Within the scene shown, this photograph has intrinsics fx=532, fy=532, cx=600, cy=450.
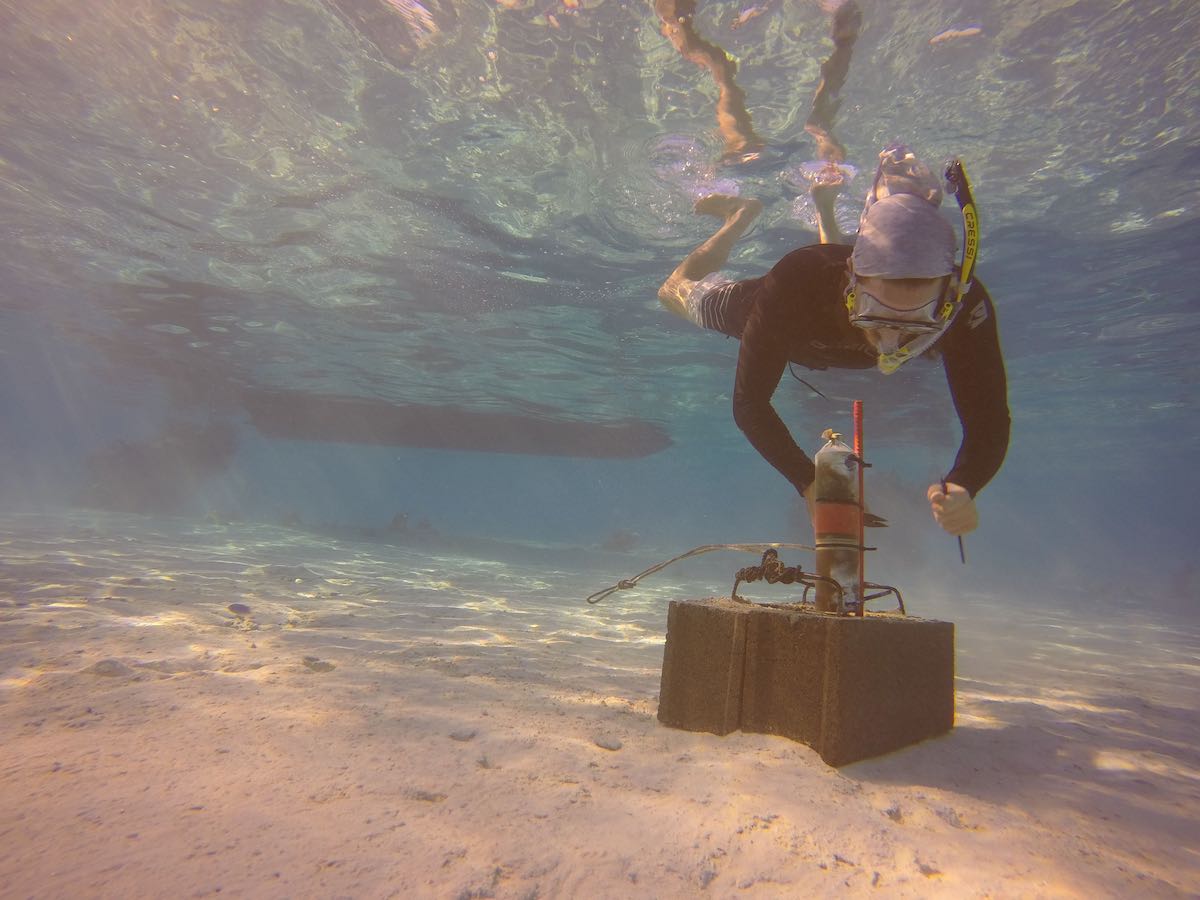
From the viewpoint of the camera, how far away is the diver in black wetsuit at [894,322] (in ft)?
8.74

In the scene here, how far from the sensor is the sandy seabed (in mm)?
1644

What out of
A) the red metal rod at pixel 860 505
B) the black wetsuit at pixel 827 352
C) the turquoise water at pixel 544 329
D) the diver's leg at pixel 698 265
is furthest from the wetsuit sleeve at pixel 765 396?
the diver's leg at pixel 698 265

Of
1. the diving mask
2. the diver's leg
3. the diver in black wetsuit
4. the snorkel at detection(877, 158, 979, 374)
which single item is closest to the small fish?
the diver's leg

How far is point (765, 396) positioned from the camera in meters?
3.62

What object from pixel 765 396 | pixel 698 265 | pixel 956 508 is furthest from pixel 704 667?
pixel 698 265

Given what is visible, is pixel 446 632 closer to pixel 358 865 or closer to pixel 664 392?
pixel 358 865

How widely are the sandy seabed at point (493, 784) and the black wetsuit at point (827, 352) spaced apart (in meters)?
1.62

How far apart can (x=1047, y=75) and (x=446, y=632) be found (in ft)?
36.7

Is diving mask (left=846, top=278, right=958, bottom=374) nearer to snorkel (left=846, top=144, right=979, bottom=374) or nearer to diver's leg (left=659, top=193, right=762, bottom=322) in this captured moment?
snorkel (left=846, top=144, right=979, bottom=374)

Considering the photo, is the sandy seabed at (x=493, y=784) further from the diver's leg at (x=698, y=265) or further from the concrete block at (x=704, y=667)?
the diver's leg at (x=698, y=265)

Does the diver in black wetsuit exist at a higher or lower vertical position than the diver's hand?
higher

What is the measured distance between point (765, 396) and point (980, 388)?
1248mm

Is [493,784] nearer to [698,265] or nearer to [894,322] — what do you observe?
[894,322]

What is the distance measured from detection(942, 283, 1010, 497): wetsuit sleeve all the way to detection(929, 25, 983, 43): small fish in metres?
6.57
